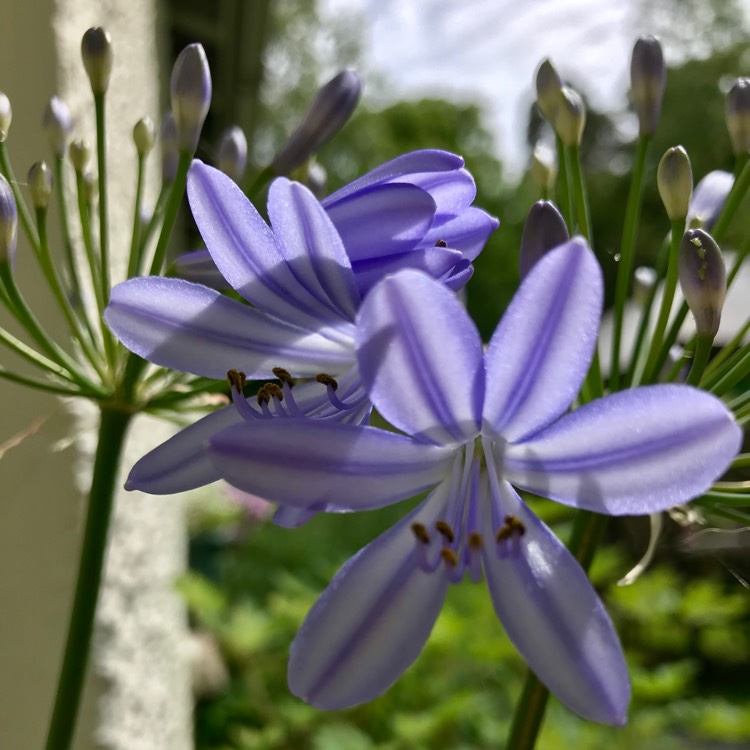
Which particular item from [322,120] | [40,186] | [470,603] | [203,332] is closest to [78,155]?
[40,186]

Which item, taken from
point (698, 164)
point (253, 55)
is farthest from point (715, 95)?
point (253, 55)

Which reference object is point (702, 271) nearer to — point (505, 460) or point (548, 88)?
point (505, 460)

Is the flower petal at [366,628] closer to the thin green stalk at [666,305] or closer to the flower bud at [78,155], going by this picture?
the thin green stalk at [666,305]

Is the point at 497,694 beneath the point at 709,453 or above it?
beneath

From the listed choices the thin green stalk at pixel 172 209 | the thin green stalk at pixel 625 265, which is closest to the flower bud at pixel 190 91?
the thin green stalk at pixel 172 209

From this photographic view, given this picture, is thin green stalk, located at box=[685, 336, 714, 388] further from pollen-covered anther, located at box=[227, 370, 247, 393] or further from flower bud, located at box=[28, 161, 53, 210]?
flower bud, located at box=[28, 161, 53, 210]

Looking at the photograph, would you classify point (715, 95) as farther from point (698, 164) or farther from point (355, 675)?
point (355, 675)
